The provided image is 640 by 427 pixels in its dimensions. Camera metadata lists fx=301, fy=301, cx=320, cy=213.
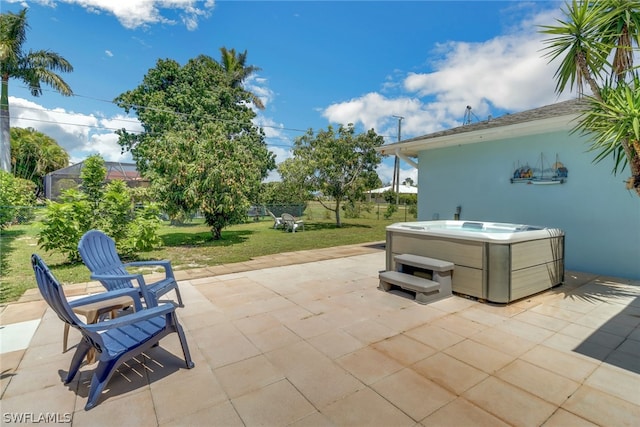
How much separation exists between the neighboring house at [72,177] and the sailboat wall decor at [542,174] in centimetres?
1868

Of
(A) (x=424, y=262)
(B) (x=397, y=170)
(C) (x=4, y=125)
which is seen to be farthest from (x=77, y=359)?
(B) (x=397, y=170)

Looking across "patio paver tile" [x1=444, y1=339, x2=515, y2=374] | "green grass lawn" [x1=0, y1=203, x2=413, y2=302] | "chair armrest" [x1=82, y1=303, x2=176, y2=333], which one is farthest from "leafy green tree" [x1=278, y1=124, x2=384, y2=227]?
"chair armrest" [x1=82, y1=303, x2=176, y2=333]

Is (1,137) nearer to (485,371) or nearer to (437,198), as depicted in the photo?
(437,198)

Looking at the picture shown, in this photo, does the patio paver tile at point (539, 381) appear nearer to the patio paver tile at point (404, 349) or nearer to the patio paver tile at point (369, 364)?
the patio paver tile at point (404, 349)

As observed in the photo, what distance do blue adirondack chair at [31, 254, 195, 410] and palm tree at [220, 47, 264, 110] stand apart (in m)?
19.6

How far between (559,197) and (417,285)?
4517 millimetres

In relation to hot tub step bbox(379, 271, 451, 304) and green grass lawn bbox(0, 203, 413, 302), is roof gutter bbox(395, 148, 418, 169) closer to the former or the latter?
green grass lawn bbox(0, 203, 413, 302)

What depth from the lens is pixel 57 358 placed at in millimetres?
2789

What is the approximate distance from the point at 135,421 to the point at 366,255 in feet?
21.0

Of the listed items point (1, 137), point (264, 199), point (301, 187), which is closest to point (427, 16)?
point (301, 187)

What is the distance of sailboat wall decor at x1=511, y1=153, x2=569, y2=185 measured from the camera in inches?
250

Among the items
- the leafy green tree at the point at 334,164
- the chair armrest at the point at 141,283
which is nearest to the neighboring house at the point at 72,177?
the leafy green tree at the point at 334,164

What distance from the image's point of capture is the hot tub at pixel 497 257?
13.4 feet

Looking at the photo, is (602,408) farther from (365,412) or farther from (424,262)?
(424,262)
